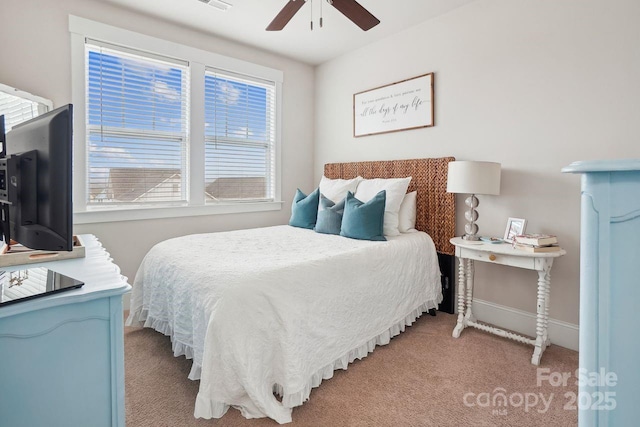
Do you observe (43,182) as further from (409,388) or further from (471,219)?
(471,219)

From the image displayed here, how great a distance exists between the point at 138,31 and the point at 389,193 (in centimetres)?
268

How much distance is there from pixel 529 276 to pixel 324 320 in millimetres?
1753

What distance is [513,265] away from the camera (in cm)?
228

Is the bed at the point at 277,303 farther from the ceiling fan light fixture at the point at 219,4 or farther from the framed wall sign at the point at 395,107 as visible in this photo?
the ceiling fan light fixture at the point at 219,4

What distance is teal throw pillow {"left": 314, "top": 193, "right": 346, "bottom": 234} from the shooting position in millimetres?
2951

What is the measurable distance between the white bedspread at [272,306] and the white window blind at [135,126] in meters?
0.94

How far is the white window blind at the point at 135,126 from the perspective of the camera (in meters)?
2.88

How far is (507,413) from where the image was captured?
5.65 ft

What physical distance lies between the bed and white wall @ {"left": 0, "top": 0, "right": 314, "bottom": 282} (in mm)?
735

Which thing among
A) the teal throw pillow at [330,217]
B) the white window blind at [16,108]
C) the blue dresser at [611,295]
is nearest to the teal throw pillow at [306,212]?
the teal throw pillow at [330,217]

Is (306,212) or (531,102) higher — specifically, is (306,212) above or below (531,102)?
below

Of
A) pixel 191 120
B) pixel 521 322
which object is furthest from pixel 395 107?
pixel 521 322

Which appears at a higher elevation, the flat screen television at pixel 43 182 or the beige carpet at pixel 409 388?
the flat screen television at pixel 43 182

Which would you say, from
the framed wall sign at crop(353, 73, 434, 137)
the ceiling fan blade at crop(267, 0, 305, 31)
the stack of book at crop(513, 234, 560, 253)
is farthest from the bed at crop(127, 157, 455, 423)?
the ceiling fan blade at crop(267, 0, 305, 31)
